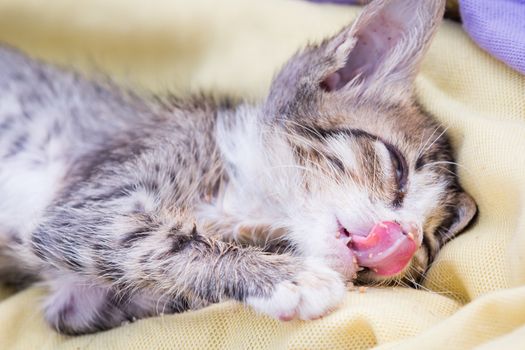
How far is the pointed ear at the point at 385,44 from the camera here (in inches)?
76.0

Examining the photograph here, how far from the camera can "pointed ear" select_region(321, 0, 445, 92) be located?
6.33 feet

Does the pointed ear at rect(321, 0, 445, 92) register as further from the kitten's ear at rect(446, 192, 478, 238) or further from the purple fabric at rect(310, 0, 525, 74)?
the kitten's ear at rect(446, 192, 478, 238)

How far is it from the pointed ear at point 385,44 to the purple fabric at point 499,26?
6.9 inches

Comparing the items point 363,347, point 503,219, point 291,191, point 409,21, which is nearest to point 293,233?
point 291,191

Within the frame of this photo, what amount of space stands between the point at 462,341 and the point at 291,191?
2.32 ft

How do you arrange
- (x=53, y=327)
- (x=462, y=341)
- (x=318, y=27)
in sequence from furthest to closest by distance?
(x=318, y=27)
(x=53, y=327)
(x=462, y=341)

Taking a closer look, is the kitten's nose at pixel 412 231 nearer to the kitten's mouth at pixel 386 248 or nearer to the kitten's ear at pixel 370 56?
the kitten's mouth at pixel 386 248

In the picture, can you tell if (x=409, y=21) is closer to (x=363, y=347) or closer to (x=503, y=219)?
(x=503, y=219)

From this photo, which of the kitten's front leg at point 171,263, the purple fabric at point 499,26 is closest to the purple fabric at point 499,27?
the purple fabric at point 499,26

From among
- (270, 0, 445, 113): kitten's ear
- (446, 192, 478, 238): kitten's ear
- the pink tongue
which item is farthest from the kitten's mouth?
(270, 0, 445, 113): kitten's ear

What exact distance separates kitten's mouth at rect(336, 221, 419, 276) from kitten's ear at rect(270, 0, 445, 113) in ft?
1.75

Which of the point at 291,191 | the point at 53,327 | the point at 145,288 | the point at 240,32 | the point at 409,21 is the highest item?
the point at 409,21

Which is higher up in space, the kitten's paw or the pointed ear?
the pointed ear

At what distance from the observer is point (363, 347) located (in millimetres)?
1525
